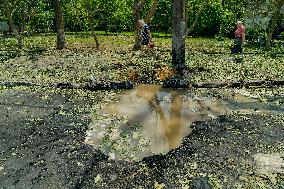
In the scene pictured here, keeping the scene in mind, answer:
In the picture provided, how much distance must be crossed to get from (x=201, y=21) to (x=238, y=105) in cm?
1884

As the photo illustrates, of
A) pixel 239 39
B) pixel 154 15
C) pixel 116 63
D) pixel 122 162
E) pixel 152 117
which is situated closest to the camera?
pixel 122 162

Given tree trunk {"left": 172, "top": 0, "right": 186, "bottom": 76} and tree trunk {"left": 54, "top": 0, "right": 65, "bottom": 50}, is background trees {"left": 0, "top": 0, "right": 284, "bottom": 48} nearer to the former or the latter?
tree trunk {"left": 54, "top": 0, "right": 65, "bottom": 50}

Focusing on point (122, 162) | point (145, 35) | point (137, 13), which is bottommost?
point (122, 162)

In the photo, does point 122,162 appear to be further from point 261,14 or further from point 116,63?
point 261,14

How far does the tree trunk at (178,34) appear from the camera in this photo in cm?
1554

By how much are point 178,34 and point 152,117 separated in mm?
6115

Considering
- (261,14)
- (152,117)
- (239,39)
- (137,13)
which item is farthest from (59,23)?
(261,14)

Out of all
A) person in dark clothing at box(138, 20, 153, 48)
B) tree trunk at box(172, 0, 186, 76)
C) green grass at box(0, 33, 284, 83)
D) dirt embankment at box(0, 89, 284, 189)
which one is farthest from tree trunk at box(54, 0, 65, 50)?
dirt embankment at box(0, 89, 284, 189)

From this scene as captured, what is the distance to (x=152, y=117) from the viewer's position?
1057 centimetres

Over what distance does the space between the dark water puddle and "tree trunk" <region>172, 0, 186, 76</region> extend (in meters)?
2.58

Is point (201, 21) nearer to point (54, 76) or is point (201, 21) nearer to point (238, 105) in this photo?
point (54, 76)

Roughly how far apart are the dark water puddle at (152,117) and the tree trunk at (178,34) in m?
2.58

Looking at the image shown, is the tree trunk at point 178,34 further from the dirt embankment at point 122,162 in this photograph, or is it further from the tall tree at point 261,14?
A: the tall tree at point 261,14

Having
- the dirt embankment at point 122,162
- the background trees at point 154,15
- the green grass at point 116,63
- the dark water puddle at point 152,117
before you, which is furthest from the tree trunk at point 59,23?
the dirt embankment at point 122,162
